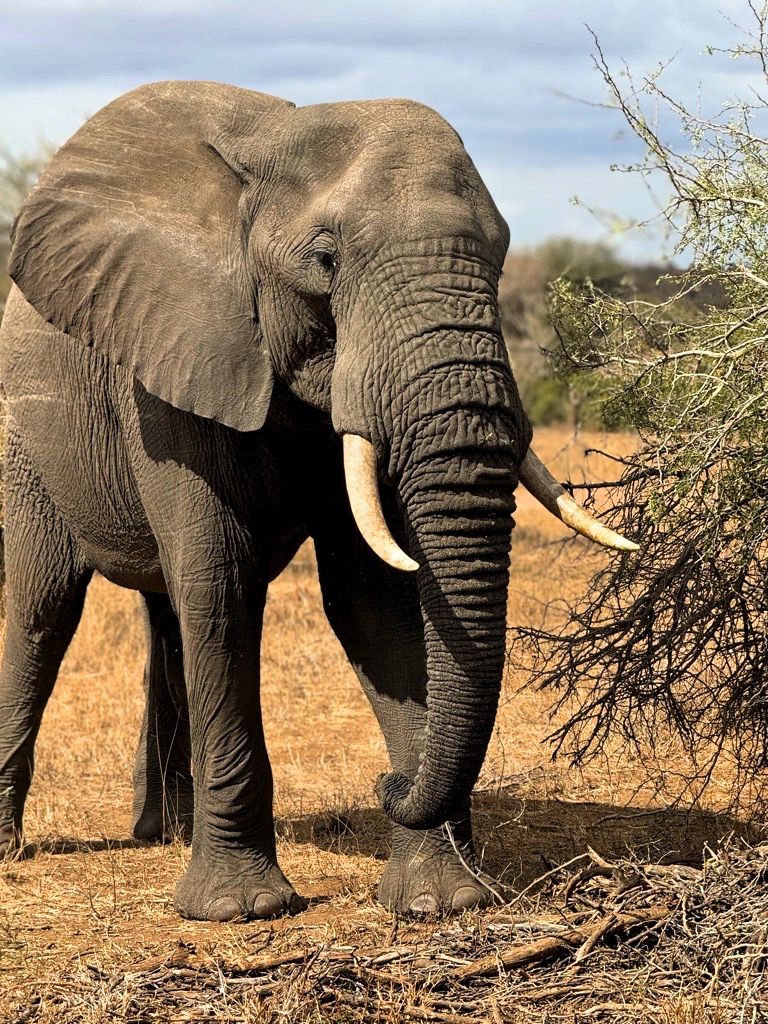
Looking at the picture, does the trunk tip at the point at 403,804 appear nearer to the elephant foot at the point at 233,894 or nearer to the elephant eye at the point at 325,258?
the elephant foot at the point at 233,894

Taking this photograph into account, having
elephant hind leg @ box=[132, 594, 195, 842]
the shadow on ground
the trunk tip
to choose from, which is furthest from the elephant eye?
elephant hind leg @ box=[132, 594, 195, 842]

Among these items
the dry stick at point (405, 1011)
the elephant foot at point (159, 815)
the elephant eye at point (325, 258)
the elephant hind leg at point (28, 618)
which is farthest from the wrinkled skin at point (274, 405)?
the elephant foot at point (159, 815)

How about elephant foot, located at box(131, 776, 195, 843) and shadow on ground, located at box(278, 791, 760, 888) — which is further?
elephant foot, located at box(131, 776, 195, 843)

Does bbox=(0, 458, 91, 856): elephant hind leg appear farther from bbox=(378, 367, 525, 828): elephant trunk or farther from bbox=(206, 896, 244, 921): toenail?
bbox=(378, 367, 525, 828): elephant trunk

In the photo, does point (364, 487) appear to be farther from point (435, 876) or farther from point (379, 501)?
point (435, 876)

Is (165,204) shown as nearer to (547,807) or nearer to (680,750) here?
Answer: (547,807)

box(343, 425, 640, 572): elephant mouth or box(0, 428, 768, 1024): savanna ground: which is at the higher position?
box(343, 425, 640, 572): elephant mouth

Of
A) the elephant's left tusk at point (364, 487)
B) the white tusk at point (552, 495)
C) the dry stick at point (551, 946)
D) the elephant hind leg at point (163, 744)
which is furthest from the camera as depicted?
the elephant hind leg at point (163, 744)

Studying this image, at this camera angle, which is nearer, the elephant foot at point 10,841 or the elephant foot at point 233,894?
the elephant foot at point 233,894

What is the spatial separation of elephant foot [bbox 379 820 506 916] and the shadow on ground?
0.97 feet

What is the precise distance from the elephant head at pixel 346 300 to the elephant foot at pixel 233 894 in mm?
666

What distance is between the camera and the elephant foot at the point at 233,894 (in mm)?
5281

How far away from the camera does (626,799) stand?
272 inches

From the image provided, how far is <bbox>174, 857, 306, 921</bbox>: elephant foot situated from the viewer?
5.28m
